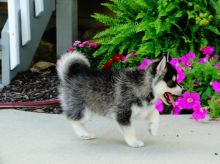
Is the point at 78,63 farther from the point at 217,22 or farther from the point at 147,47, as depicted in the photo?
the point at 217,22

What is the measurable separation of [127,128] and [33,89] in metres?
3.04

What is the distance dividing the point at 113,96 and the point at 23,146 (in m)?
0.99

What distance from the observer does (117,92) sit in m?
5.25

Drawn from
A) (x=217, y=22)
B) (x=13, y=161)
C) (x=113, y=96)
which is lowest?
(x=13, y=161)

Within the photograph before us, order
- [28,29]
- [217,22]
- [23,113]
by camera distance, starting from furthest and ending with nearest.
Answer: [28,29], [217,22], [23,113]

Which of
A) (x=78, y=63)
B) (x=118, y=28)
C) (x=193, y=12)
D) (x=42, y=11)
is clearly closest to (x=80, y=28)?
(x=42, y=11)

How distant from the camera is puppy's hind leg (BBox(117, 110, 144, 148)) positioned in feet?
16.9

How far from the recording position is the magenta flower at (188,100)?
657cm

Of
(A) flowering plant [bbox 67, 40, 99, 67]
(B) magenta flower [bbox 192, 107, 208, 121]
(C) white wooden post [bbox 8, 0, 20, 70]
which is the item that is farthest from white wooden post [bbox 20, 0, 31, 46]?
(B) magenta flower [bbox 192, 107, 208, 121]

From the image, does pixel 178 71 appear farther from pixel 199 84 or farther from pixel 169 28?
pixel 169 28

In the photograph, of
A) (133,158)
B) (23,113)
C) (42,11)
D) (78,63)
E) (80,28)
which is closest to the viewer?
(133,158)

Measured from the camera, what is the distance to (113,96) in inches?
208

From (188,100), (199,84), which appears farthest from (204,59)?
(188,100)

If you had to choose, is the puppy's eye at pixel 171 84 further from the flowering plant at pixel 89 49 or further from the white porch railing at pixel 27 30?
the white porch railing at pixel 27 30
